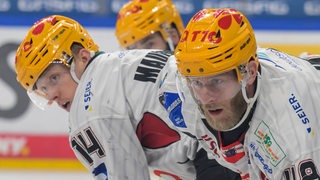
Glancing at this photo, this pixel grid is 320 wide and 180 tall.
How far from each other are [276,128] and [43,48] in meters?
1.07

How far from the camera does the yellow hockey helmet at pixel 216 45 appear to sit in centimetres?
265

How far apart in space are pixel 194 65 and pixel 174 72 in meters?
0.60

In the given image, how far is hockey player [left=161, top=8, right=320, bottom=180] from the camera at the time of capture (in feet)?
8.55

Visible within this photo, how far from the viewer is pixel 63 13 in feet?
19.7

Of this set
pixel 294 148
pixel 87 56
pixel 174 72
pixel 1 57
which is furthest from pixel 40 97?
pixel 1 57

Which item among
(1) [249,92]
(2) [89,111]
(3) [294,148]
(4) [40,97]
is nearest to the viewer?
(3) [294,148]

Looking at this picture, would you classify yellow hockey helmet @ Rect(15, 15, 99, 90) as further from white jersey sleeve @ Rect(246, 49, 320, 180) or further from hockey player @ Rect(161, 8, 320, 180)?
white jersey sleeve @ Rect(246, 49, 320, 180)

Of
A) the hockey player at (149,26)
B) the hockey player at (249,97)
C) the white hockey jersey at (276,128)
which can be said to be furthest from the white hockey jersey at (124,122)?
the hockey player at (149,26)

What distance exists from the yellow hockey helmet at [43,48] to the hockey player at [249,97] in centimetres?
69

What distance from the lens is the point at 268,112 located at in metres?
2.68

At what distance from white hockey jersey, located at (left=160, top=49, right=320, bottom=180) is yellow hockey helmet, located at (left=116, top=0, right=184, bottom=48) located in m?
1.67

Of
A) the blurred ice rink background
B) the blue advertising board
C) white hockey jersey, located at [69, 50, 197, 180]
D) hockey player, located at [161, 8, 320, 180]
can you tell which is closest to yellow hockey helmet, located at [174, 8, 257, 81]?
hockey player, located at [161, 8, 320, 180]

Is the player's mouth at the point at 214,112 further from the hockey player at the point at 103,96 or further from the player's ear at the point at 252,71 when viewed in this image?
the hockey player at the point at 103,96

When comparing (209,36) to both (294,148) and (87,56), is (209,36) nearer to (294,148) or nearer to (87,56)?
(294,148)
